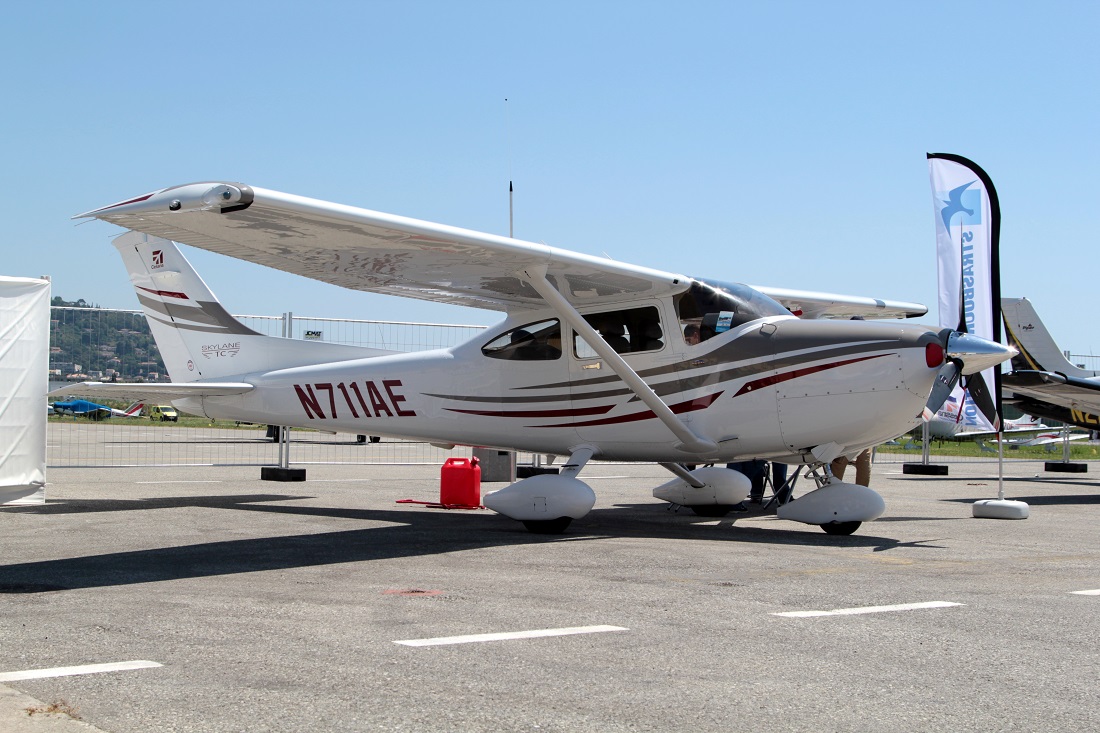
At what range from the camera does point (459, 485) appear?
1295cm

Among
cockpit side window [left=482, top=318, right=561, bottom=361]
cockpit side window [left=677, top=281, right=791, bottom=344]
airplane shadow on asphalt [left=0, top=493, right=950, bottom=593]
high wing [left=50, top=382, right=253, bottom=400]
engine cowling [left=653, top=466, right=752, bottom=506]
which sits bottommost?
airplane shadow on asphalt [left=0, top=493, right=950, bottom=593]

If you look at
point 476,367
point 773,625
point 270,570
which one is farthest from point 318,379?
point 773,625

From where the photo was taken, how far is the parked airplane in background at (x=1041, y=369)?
19953mm

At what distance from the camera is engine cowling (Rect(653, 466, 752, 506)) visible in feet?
38.5

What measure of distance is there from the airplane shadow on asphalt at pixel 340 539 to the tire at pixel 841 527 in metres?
0.07

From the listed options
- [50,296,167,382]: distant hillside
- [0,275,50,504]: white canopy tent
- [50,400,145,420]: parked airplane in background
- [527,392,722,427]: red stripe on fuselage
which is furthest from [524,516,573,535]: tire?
[50,400,145,420]: parked airplane in background

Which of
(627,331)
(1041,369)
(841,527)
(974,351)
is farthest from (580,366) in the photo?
(1041,369)

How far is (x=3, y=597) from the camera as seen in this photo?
568 centimetres

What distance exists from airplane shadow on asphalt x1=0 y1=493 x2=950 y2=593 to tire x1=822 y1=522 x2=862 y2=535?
0.24 feet

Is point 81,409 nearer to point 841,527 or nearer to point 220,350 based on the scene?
point 220,350

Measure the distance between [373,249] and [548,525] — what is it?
3.01 meters

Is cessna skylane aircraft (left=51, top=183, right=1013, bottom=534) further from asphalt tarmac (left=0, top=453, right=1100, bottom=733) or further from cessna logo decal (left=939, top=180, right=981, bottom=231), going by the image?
cessna logo decal (left=939, top=180, right=981, bottom=231)

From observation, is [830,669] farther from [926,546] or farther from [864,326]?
[864,326]

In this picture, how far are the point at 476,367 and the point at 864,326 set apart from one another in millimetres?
4059
